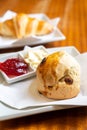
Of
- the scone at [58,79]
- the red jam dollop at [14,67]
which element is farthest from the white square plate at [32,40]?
the scone at [58,79]

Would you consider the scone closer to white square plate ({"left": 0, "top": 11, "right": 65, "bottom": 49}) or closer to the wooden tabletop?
the wooden tabletop

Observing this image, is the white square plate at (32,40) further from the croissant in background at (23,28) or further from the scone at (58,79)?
the scone at (58,79)

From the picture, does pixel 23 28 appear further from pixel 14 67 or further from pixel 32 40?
pixel 14 67

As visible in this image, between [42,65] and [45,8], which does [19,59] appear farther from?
[45,8]

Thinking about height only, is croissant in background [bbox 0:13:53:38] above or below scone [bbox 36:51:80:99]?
above

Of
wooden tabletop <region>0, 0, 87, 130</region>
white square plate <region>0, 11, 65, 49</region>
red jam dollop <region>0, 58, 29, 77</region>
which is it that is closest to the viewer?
wooden tabletop <region>0, 0, 87, 130</region>

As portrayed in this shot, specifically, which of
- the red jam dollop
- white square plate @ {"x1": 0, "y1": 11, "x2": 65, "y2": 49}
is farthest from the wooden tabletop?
the red jam dollop

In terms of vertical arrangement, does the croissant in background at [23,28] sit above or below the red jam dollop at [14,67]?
above
